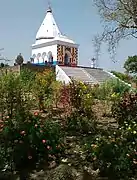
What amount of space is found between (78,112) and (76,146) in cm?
275

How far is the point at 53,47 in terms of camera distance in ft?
161

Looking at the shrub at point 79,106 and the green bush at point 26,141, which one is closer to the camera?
the green bush at point 26,141

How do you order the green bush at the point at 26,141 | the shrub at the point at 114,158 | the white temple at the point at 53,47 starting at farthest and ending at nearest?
1. the white temple at the point at 53,47
2. the green bush at the point at 26,141
3. the shrub at the point at 114,158

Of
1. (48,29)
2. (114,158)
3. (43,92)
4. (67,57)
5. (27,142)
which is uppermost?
(48,29)

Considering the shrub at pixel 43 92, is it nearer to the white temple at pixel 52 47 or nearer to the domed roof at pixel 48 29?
the white temple at pixel 52 47

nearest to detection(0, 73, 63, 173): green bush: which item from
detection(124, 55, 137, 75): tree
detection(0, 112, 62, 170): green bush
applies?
detection(0, 112, 62, 170): green bush

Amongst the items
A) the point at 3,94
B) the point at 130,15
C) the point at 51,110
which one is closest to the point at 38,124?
the point at 3,94

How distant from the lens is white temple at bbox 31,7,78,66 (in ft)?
159

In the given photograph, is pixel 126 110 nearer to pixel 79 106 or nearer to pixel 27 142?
pixel 79 106

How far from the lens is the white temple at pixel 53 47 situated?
4847cm

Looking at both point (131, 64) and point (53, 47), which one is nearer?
point (131, 64)

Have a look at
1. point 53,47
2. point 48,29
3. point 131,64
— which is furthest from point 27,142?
point 48,29

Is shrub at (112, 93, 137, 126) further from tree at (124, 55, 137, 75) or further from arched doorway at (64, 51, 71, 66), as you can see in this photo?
arched doorway at (64, 51, 71, 66)

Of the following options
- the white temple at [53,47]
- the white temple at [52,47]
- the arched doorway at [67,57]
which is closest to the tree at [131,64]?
the white temple at [52,47]
